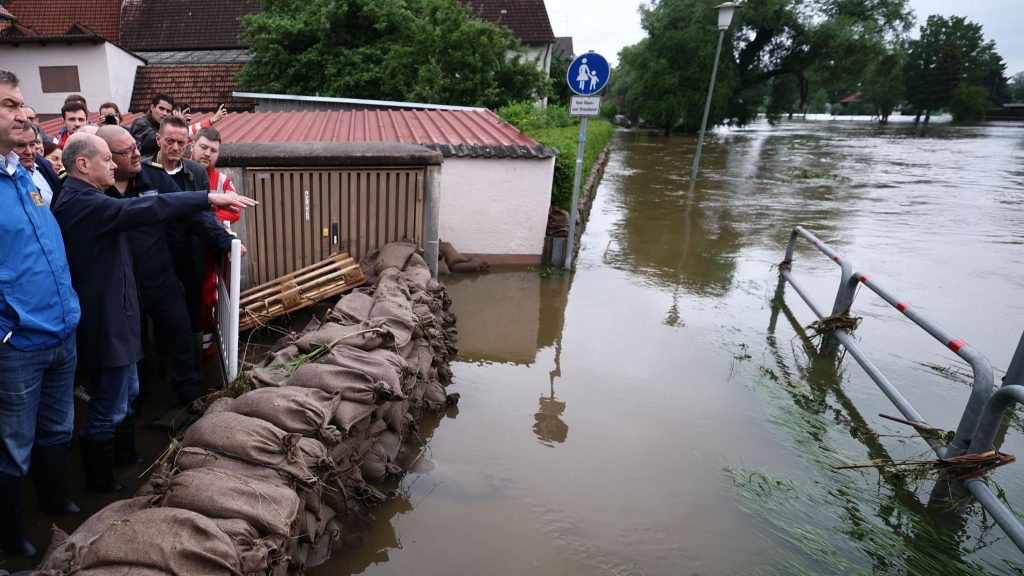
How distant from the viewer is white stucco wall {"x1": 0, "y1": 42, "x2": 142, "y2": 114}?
625 inches

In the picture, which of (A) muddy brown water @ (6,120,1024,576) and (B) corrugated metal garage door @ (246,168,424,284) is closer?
(A) muddy brown water @ (6,120,1024,576)

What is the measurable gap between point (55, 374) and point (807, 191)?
16.2m

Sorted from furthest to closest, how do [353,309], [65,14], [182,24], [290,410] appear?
1. [182,24]
2. [65,14]
3. [353,309]
4. [290,410]

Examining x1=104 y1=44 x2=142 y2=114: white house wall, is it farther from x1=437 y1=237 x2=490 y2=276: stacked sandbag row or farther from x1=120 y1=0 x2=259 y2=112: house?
x1=437 y1=237 x2=490 y2=276: stacked sandbag row

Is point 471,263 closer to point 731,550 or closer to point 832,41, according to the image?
point 731,550

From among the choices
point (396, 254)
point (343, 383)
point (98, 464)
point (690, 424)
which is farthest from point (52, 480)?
point (690, 424)

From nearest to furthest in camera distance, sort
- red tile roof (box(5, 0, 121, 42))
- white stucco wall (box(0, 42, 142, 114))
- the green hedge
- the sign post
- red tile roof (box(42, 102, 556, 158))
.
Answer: the sign post → red tile roof (box(42, 102, 556, 158)) → the green hedge → white stucco wall (box(0, 42, 142, 114)) → red tile roof (box(5, 0, 121, 42))

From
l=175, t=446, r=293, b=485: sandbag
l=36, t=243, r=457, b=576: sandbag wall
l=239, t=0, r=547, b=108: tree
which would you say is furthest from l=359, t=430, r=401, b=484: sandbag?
l=239, t=0, r=547, b=108: tree

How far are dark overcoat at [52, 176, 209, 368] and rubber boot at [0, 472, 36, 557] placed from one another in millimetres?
A: 591

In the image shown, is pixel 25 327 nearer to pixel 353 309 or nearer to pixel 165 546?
pixel 165 546

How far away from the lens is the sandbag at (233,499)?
7.02ft

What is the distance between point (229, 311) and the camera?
3594 millimetres

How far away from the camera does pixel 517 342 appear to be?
5590 mm

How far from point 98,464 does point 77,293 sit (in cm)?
93
